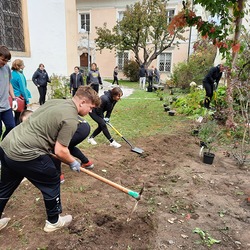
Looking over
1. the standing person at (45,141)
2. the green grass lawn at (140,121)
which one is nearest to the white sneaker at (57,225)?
the standing person at (45,141)

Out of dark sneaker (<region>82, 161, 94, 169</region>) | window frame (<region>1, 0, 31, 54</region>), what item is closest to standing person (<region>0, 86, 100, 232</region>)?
dark sneaker (<region>82, 161, 94, 169</region>)

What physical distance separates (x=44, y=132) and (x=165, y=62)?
78.5ft

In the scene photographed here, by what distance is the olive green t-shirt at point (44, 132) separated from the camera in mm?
1979

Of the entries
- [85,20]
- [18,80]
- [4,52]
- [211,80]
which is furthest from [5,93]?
[85,20]

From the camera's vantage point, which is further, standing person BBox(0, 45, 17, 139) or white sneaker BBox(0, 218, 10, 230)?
standing person BBox(0, 45, 17, 139)

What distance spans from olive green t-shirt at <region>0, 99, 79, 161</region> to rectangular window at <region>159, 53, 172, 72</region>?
77.7 ft

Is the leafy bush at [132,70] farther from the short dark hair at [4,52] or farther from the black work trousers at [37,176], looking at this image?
the black work trousers at [37,176]

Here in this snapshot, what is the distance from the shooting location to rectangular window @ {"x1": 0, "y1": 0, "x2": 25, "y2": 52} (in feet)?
25.7

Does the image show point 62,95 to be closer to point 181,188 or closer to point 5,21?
point 5,21

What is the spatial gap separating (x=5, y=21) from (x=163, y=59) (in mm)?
18733

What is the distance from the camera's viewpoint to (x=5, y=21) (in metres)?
7.89

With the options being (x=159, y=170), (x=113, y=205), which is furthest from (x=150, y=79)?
(x=113, y=205)

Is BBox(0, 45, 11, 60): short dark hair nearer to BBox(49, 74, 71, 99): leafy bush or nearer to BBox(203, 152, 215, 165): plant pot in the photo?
BBox(203, 152, 215, 165): plant pot

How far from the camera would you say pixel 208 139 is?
4.90 meters
